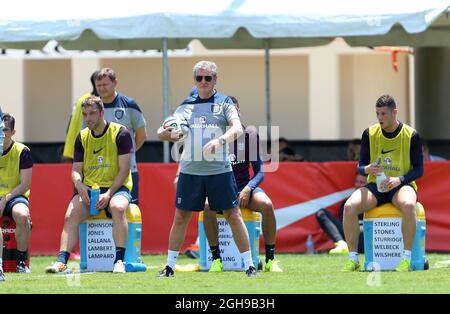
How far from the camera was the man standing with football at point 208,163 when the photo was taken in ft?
37.2

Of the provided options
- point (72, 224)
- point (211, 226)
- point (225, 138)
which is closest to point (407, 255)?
point (211, 226)

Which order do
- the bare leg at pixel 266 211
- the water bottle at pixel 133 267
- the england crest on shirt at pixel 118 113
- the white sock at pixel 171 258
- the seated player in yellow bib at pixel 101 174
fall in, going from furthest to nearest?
the england crest on shirt at pixel 118 113, the bare leg at pixel 266 211, the water bottle at pixel 133 267, the seated player in yellow bib at pixel 101 174, the white sock at pixel 171 258

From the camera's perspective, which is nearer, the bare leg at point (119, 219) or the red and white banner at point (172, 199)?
the bare leg at point (119, 219)

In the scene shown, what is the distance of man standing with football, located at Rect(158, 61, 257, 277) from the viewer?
1134cm

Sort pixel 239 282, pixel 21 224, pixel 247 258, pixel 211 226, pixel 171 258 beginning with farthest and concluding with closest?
pixel 21 224 < pixel 211 226 < pixel 171 258 < pixel 247 258 < pixel 239 282

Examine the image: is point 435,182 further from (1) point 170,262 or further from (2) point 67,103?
(2) point 67,103

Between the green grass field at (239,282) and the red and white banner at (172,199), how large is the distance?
3.00 m

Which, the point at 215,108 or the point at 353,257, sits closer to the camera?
the point at 215,108

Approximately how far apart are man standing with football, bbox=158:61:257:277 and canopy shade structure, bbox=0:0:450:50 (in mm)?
4435

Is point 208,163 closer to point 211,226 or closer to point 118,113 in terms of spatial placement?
point 211,226

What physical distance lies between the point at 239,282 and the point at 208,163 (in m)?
1.25

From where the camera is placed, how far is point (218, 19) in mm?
15797
